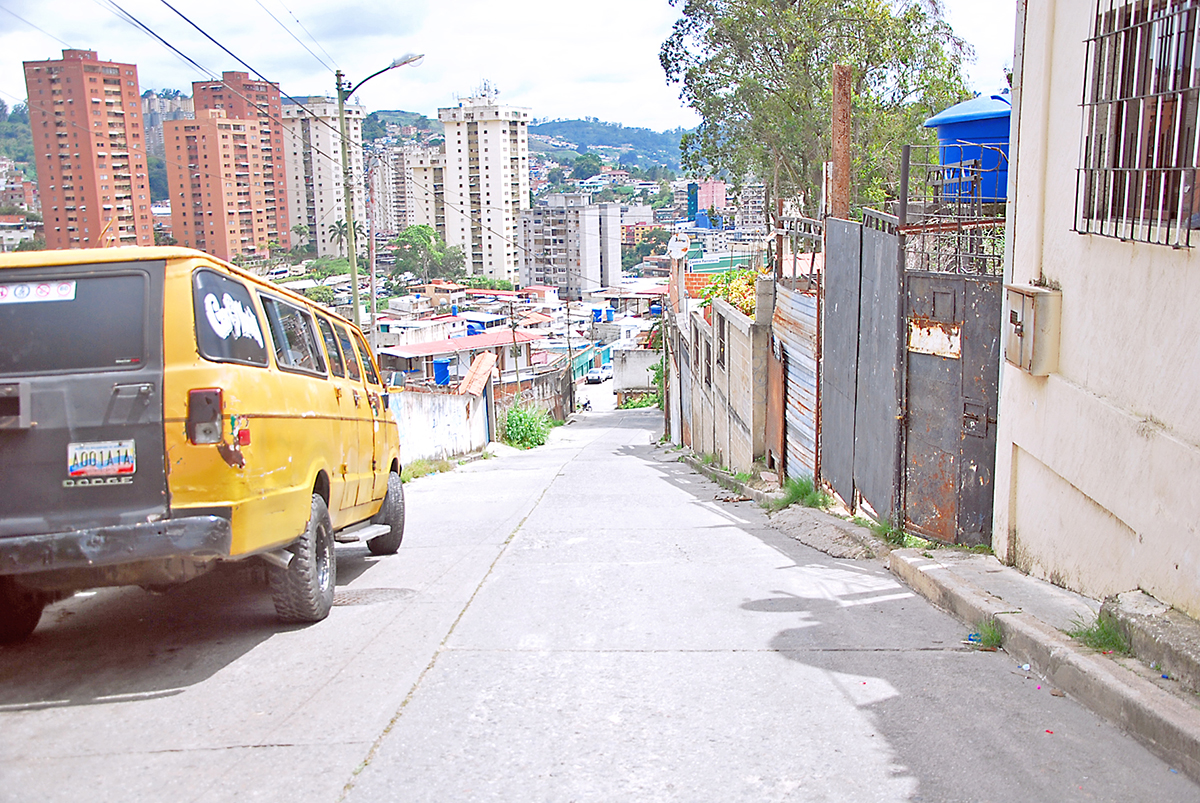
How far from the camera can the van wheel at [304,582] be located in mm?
5414

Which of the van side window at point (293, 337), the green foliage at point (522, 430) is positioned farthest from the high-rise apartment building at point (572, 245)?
the van side window at point (293, 337)

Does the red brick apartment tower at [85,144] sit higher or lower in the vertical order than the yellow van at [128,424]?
higher

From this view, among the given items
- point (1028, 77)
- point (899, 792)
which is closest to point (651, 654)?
point (899, 792)

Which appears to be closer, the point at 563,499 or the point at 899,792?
the point at 899,792

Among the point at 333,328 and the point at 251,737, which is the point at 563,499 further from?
the point at 251,737

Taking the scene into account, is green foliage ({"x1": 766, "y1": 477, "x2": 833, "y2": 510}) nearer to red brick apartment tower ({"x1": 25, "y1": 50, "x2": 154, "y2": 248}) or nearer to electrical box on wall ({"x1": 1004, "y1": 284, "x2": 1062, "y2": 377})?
electrical box on wall ({"x1": 1004, "y1": 284, "x2": 1062, "y2": 377})

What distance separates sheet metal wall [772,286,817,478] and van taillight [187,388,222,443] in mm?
7548

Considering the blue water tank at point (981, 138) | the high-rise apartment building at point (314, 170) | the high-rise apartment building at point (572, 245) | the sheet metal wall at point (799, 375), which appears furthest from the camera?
the high-rise apartment building at point (572, 245)

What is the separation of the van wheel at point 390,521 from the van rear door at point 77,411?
370cm

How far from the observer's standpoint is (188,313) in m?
4.57

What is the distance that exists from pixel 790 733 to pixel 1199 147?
121 inches

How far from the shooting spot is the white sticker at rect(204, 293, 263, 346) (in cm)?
474

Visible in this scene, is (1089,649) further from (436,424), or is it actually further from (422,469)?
(436,424)

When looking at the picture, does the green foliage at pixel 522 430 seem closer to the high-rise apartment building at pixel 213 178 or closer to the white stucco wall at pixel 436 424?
the white stucco wall at pixel 436 424
